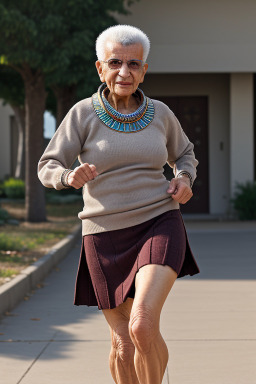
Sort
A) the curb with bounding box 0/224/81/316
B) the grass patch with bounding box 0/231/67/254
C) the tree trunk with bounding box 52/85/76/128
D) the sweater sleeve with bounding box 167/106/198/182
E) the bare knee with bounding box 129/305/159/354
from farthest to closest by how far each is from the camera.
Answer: the tree trunk with bounding box 52/85/76/128
the grass patch with bounding box 0/231/67/254
the curb with bounding box 0/224/81/316
the sweater sleeve with bounding box 167/106/198/182
the bare knee with bounding box 129/305/159/354

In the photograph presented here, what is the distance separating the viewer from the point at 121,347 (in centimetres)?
395

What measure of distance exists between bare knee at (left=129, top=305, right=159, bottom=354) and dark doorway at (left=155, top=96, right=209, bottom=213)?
16.7 m

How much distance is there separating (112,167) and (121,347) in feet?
2.80

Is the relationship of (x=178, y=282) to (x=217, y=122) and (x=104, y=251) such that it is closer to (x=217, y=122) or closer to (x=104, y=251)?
(x=104, y=251)

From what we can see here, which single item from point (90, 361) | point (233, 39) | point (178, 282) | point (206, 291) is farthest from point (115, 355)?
point (233, 39)

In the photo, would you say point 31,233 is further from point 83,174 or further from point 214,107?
point 83,174

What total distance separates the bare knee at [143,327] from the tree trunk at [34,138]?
12681 millimetres

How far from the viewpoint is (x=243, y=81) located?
19.3 metres

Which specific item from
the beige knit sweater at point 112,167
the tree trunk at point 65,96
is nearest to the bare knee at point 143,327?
the beige knit sweater at point 112,167

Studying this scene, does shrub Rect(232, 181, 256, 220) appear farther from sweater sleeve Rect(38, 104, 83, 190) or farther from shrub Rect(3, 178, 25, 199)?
sweater sleeve Rect(38, 104, 83, 190)

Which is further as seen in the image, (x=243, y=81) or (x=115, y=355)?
(x=243, y=81)

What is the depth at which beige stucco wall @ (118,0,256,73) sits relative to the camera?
18.8 m

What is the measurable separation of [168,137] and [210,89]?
16.3m

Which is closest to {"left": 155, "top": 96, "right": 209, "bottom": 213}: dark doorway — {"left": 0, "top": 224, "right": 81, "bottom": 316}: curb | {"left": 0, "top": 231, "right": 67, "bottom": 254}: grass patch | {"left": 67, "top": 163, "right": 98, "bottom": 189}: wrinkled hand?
{"left": 0, "top": 231, "right": 67, "bottom": 254}: grass patch
